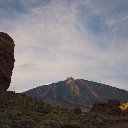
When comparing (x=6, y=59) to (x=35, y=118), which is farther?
(x=6, y=59)

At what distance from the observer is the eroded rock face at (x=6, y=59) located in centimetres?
4766

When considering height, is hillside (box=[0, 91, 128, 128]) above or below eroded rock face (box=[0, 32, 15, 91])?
below

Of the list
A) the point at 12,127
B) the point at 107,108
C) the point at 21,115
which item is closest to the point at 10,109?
the point at 21,115

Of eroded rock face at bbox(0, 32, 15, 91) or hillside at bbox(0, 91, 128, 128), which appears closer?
hillside at bbox(0, 91, 128, 128)

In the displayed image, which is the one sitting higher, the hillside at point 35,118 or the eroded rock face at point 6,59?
the eroded rock face at point 6,59

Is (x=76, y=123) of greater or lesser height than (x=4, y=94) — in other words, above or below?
below

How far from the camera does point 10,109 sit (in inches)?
1452

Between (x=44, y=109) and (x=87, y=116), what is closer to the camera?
(x=87, y=116)

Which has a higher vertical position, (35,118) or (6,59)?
(6,59)

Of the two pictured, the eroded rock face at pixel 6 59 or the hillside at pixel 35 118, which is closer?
the hillside at pixel 35 118

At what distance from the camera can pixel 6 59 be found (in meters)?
48.2

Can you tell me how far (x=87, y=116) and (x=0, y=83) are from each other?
14.5 metres

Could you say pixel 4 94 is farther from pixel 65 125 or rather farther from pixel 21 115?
pixel 65 125

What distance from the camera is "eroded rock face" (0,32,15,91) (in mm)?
47656
